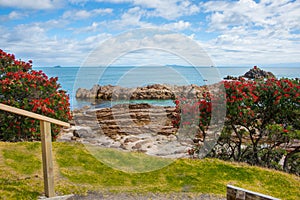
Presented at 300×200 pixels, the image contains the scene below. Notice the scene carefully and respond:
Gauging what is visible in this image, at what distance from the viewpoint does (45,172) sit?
193 inches

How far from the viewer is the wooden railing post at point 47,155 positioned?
4.79m

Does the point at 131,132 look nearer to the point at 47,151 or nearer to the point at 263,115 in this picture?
the point at 263,115

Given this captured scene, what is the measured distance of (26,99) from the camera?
859 centimetres

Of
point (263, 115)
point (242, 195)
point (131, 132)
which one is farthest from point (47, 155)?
point (131, 132)

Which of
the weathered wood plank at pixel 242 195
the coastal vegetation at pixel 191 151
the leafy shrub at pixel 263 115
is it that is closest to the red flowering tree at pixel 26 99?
→ the coastal vegetation at pixel 191 151

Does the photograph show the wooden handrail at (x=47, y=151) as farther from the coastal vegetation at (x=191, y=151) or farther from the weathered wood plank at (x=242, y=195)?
the weathered wood plank at (x=242, y=195)

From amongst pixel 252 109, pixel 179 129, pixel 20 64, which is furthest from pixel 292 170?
pixel 20 64

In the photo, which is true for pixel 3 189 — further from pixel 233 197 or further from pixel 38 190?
pixel 233 197

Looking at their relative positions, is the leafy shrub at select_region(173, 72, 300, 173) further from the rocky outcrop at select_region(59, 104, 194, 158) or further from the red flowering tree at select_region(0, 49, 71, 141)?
the red flowering tree at select_region(0, 49, 71, 141)

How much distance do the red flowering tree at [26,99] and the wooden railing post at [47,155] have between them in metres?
3.76

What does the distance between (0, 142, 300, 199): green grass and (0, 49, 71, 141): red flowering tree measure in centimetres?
78

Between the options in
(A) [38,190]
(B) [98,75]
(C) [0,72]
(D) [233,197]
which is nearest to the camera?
(D) [233,197]

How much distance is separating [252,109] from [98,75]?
402 centimetres

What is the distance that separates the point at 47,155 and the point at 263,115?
5482 mm
